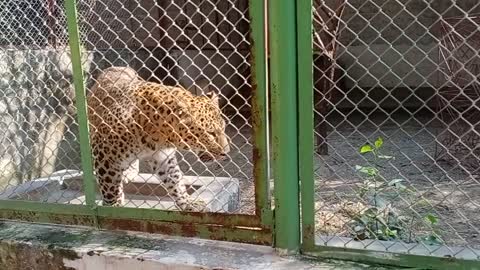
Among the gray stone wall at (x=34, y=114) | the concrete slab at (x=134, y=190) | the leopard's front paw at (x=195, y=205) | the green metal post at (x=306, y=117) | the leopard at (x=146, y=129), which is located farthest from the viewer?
the gray stone wall at (x=34, y=114)

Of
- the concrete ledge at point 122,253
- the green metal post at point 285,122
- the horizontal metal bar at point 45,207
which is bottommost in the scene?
the concrete ledge at point 122,253

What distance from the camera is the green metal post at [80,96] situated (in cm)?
242

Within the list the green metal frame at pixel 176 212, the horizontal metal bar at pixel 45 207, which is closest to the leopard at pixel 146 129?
the horizontal metal bar at pixel 45 207

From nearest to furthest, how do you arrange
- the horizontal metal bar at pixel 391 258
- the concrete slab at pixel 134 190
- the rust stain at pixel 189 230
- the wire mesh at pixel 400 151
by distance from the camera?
the horizontal metal bar at pixel 391 258, the rust stain at pixel 189 230, the wire mesh at pixel 400 151, the concrete slab at pixel 134 190

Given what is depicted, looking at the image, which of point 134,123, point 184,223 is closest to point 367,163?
point 134,123

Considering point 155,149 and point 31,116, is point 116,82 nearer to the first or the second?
point 155,149

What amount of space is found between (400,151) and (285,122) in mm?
3662

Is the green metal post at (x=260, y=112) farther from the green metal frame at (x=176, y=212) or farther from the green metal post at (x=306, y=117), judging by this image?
the green metal post at (x=306, y=117)

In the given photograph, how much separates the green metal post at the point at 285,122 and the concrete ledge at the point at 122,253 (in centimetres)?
13

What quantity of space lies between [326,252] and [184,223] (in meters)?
0.63

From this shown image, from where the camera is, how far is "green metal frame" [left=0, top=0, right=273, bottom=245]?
216cm

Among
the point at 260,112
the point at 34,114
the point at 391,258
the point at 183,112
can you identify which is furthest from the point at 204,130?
the point at 34,114

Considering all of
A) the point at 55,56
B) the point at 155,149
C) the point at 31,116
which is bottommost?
the point at 155,149

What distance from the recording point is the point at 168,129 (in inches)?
161
